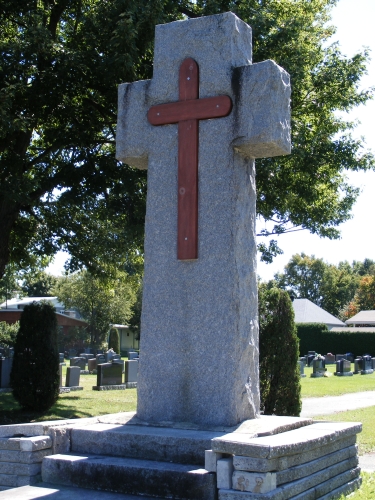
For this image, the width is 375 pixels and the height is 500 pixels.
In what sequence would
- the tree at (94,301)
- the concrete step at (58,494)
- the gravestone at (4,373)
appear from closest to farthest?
the concrete step at (58,494)
the gravestone at (4,373)
the tree at (94,301)

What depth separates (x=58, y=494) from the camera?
4.22 meters

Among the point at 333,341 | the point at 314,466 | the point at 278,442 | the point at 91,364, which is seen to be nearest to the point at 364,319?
the point at 333,341

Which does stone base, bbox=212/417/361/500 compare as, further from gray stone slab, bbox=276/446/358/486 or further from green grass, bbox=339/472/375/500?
green grass, bbox=339/472/375/500

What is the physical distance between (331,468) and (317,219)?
10.7 meters

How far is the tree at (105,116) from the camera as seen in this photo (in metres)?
11.3

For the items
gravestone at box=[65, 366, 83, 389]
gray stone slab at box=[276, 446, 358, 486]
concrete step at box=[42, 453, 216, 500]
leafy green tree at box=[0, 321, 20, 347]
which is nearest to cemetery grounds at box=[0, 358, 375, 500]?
gravestone at box=[65, 366, 83, 389]

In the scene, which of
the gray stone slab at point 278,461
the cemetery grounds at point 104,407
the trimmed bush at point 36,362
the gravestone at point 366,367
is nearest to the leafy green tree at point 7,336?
the cemetery grounds at point 104,407

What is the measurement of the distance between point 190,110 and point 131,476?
3081 mm

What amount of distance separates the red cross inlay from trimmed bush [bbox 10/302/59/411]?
9411 millimetres

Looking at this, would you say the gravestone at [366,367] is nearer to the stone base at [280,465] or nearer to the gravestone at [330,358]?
the gravestone at [330,358]

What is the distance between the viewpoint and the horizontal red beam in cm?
529

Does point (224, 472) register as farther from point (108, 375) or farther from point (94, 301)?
point (94, 301)

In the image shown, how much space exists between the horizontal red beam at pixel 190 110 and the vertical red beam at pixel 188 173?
2.5 inches

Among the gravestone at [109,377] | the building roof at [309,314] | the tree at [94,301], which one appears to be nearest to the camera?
the gravestone at [109,377]
